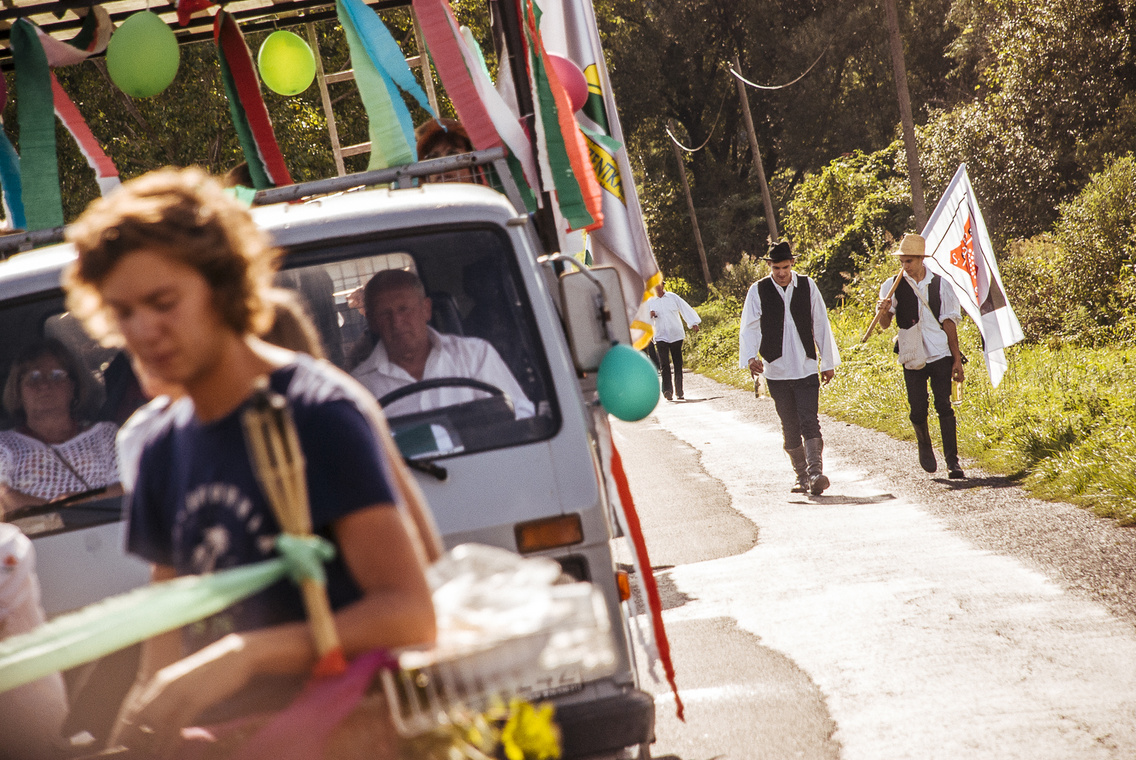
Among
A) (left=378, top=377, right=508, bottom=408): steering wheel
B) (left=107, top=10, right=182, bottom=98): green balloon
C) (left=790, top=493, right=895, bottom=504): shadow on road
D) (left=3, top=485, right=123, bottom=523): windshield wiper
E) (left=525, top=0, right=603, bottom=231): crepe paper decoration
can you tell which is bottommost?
(left=790, top=493, right=895, bottom=504): shadow on road

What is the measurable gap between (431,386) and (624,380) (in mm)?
625

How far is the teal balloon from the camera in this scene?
3900 millimetres

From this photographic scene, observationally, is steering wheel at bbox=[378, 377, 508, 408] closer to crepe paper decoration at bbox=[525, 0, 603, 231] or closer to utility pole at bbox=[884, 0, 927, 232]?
crepe paper decoration at bbox=[525, 0, 603, 231]

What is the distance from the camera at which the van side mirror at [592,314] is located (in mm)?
3820

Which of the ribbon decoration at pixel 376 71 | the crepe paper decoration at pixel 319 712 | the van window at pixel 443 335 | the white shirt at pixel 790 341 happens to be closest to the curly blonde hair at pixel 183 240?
the crepe paper decoration at pixel 319 712

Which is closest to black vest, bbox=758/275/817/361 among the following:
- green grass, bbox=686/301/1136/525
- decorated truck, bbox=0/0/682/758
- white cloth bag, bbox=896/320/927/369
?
white cloth bag, bbox=896/320/927/369

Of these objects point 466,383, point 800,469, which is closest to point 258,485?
point 466,383

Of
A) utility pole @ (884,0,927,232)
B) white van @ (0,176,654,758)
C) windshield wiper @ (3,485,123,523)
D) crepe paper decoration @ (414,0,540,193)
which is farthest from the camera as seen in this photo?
utility pole @ (884,0,927,232)

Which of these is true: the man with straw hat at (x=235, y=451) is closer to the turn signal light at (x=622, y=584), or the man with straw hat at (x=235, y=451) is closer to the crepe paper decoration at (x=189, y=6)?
the turn signal light at (x=622, y=584)

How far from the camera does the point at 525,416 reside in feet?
12.1

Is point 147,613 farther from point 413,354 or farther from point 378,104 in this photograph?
point 378,104

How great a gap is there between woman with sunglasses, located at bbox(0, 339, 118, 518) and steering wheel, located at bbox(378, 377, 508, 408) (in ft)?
2.83

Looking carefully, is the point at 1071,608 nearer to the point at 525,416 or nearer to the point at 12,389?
the point at 525,416

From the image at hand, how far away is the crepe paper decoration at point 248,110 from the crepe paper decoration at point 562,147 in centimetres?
133
